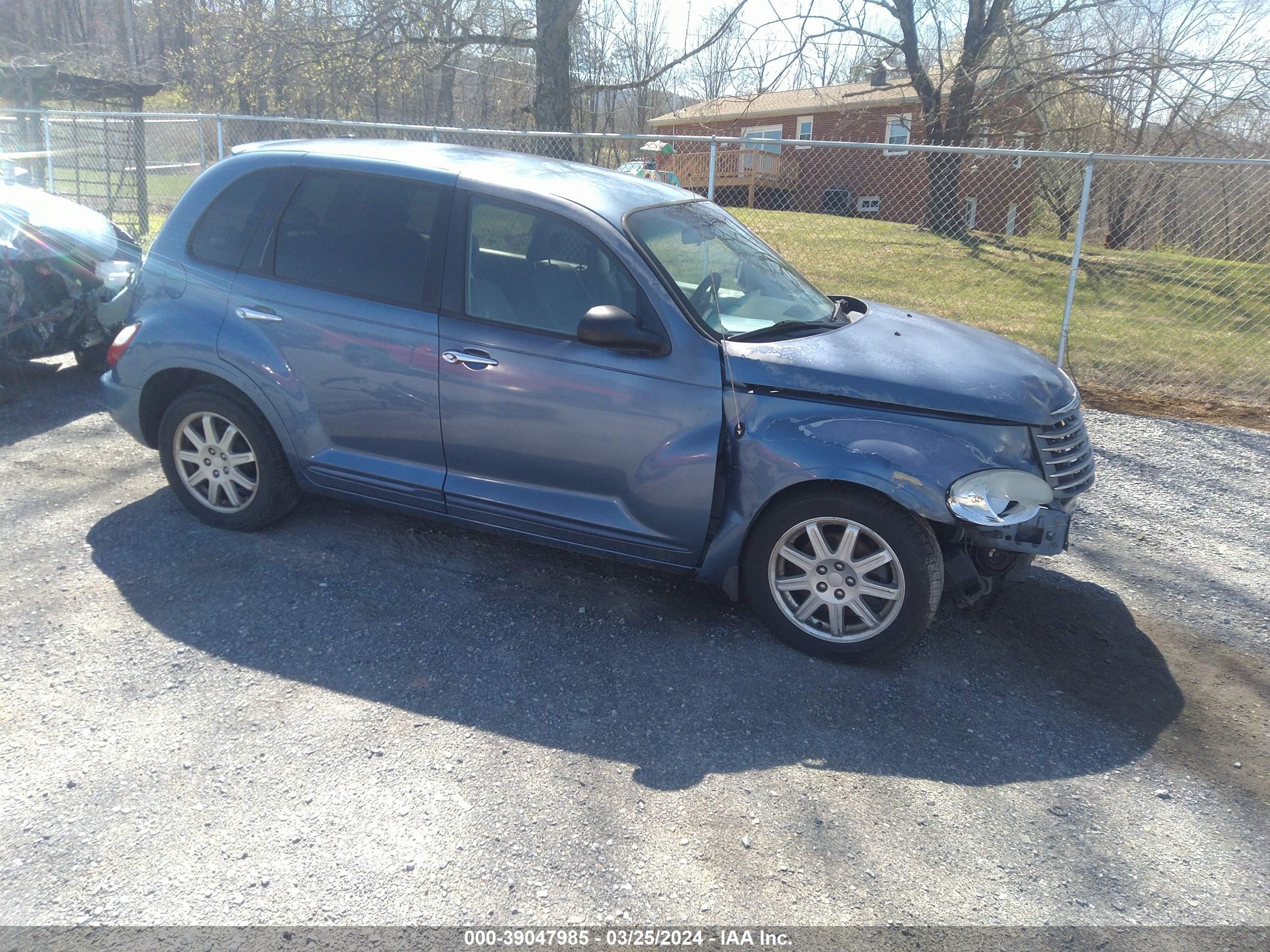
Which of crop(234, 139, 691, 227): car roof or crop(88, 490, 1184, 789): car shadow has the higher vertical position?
crop(234, 139, 691, 227): car roof

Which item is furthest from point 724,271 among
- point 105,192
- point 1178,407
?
point 105,192

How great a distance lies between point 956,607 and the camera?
4.47m

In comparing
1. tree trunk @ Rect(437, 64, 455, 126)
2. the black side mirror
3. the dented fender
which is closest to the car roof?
the black side mirror

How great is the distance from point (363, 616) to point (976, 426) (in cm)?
274

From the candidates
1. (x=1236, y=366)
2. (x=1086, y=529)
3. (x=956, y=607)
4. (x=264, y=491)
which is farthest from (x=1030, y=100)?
(x=264, y=491)

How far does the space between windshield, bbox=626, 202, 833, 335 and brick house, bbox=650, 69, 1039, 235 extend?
8.35 meters

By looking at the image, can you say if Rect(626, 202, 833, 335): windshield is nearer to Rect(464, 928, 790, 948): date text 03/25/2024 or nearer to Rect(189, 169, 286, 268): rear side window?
Rect(189, 169, 286, 268): rear side window

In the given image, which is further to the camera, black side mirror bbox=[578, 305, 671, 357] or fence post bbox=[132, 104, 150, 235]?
fence post bbox=[132, 104, 150, 235]

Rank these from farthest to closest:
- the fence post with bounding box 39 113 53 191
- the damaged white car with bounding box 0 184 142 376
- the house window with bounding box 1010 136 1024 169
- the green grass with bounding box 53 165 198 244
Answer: the house window with bounding box 1010 136 1024 169, the green grass with bounding box 53 165 198 244, the fence post with bounding box 39 113 53 191, the damaged white car with bounding box 0 184 142 376

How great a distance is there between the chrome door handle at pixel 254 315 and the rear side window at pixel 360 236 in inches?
7.6

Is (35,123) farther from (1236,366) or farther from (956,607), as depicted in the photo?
(1236,366)

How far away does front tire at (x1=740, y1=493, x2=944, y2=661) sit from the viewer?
146 inches

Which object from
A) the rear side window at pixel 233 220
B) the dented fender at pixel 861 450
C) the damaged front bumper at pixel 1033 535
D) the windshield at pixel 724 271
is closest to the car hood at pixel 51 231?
the rear side window at pixel 233 220

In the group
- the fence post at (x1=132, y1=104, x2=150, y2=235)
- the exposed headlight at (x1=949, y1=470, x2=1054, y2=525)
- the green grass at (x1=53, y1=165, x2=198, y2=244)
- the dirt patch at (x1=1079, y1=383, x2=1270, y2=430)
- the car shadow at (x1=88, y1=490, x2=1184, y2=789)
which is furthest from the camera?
the green grass at (x1=53, y1=165, x2=198, y2=244)
